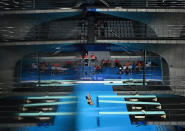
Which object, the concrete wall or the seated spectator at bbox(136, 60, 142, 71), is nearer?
the concrete wall

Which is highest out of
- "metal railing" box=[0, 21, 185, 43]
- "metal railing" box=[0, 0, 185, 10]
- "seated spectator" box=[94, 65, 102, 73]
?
"metal railing" box=[0, 0, 185, 10]

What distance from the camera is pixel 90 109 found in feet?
5.22

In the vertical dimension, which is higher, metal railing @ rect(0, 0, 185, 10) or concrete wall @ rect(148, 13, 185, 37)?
metal railing @ rect(0, 0, 185, 10)

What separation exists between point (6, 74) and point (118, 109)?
4.60ft

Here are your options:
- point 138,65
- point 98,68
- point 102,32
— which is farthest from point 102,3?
point 138,65

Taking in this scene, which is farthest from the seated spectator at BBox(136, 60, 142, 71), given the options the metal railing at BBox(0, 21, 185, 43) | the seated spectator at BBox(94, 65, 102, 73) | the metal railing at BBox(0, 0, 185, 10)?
the metal railing at BBox(0, 0, 185, 10)

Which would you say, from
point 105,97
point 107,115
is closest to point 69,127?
point 107,115

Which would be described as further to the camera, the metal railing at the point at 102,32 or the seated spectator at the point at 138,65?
the seated spectator at the point at 138,65

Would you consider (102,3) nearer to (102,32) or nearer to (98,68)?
(102,32)

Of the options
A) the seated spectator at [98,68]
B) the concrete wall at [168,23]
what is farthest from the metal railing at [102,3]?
the seated spectator at [98,68]

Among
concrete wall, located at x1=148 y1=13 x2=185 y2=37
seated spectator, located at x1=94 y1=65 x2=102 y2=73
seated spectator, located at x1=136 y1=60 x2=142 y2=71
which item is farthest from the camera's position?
seated spectator, located at x1=136 y1=60 x2=142 y2=71

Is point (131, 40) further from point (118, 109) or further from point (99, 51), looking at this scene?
point (118, 109)

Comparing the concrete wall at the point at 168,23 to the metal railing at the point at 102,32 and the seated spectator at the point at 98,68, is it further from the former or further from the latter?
the seated spectator at the point at 98,68

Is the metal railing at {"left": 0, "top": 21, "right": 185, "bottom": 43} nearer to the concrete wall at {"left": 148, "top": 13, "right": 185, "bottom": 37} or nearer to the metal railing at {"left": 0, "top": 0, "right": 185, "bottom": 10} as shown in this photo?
the concrete wall at {"left": 148, "top": 13, "right": 185, "bottom": 37}
